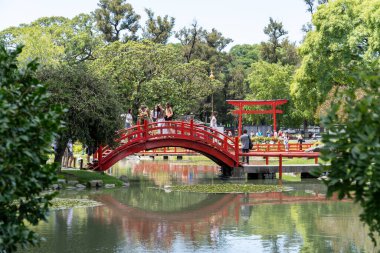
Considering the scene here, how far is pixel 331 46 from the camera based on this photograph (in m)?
38.2

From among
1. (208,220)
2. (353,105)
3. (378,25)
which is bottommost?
(208,220)

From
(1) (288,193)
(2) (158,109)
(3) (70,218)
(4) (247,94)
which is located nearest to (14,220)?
(3) (70,218)

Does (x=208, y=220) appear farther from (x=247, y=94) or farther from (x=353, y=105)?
(x=247, y=94)

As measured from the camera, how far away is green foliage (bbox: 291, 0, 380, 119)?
118ft

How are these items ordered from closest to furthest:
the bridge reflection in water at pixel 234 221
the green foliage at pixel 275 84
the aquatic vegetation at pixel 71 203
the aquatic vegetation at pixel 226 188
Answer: the bridge reflection in water at pixel 234 221 < the aquatic vegetation at pixel 71 203 < the aquatic vegetation at pixel 226 188 < the green foliage at pixel 275 84

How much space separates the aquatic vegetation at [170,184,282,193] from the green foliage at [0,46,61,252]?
645 inches

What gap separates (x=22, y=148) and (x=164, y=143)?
2098cm

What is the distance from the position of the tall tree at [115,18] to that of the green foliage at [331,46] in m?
26.0

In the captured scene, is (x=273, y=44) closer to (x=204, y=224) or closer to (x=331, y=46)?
(x=331, y=46)

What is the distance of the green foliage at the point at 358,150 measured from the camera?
19.4 ft

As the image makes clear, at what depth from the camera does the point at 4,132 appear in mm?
6344

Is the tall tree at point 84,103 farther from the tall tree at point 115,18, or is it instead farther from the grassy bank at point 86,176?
the tall tree at point 115,18

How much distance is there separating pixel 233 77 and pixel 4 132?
64.2 m

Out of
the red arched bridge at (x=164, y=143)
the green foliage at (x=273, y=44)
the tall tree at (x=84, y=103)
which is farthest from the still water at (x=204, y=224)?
the green foliage at (x=273, y=44)
